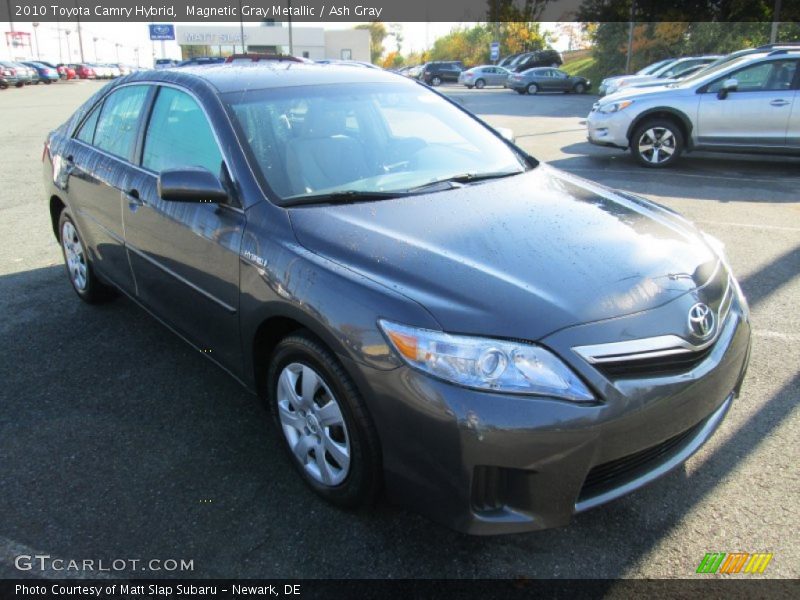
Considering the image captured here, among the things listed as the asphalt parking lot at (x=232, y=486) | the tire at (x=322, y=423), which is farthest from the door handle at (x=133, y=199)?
the tire at (x=322, y=423)

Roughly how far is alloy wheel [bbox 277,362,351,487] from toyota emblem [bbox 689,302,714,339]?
1.28 meters

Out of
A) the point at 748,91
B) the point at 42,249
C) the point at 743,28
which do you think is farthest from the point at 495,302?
the point at 743,28

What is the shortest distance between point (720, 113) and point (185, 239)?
8685 mm

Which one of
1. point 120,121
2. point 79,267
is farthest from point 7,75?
point 120,121

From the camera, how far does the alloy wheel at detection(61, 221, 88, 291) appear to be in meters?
4.64

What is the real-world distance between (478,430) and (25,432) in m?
2.40

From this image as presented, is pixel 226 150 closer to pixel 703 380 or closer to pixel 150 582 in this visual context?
pixel 150 582

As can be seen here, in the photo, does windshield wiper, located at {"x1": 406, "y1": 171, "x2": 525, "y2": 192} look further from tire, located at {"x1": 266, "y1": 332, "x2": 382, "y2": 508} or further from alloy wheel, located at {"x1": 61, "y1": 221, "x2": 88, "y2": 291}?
alloy wheel, located at {"x1": 61, "y1": 221, "x2": 88, "y2": 291}

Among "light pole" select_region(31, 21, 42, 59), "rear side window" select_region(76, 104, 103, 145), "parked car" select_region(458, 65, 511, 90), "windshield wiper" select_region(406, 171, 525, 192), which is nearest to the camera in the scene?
"windshield wiper" select_region(406, 171, 525, 192)

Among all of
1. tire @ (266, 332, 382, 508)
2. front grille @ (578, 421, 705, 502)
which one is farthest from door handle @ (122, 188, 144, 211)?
front grille @ (578, 421, 705, 502)

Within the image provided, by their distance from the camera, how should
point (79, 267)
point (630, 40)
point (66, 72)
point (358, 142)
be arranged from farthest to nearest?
point (66, 72), point (630, 40), point (79, 267), point (358, 142)

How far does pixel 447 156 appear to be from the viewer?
133 inches

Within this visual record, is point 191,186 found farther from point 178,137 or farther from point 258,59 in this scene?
point 258,59

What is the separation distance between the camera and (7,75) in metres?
36.2
